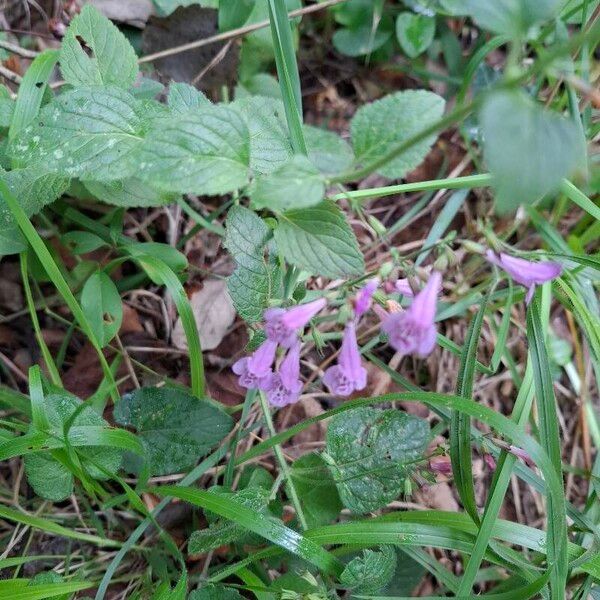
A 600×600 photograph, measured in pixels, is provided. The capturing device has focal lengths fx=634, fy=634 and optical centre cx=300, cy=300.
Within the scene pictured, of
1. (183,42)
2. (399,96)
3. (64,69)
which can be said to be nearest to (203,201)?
(183,42)

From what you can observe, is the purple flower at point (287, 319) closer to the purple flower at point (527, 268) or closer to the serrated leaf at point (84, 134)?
the purple flower at point (527, 268)

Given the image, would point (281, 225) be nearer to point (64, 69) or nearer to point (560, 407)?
point (64, 69)

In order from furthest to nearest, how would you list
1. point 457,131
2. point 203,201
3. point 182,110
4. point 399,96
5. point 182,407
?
point 457,131 → point 203,201 → point 182,407 → point 182,110 → point 399,96

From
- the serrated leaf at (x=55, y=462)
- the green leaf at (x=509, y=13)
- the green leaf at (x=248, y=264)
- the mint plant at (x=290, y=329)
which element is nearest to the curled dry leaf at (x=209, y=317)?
the mint plant at (x=290, y=329)

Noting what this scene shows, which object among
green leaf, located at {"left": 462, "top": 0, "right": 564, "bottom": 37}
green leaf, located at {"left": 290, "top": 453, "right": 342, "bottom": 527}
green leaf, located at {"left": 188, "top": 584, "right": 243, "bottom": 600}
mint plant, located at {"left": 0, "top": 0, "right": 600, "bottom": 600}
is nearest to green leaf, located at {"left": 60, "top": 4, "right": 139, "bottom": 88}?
mint plant, located at {"left": 0, "top": 0, "right": 600, "bottom": 600}

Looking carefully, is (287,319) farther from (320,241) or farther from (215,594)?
(215,594)

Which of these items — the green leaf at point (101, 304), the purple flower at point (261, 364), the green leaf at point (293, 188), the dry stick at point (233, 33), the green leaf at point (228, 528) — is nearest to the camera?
the green leaf at point (293, 188)
